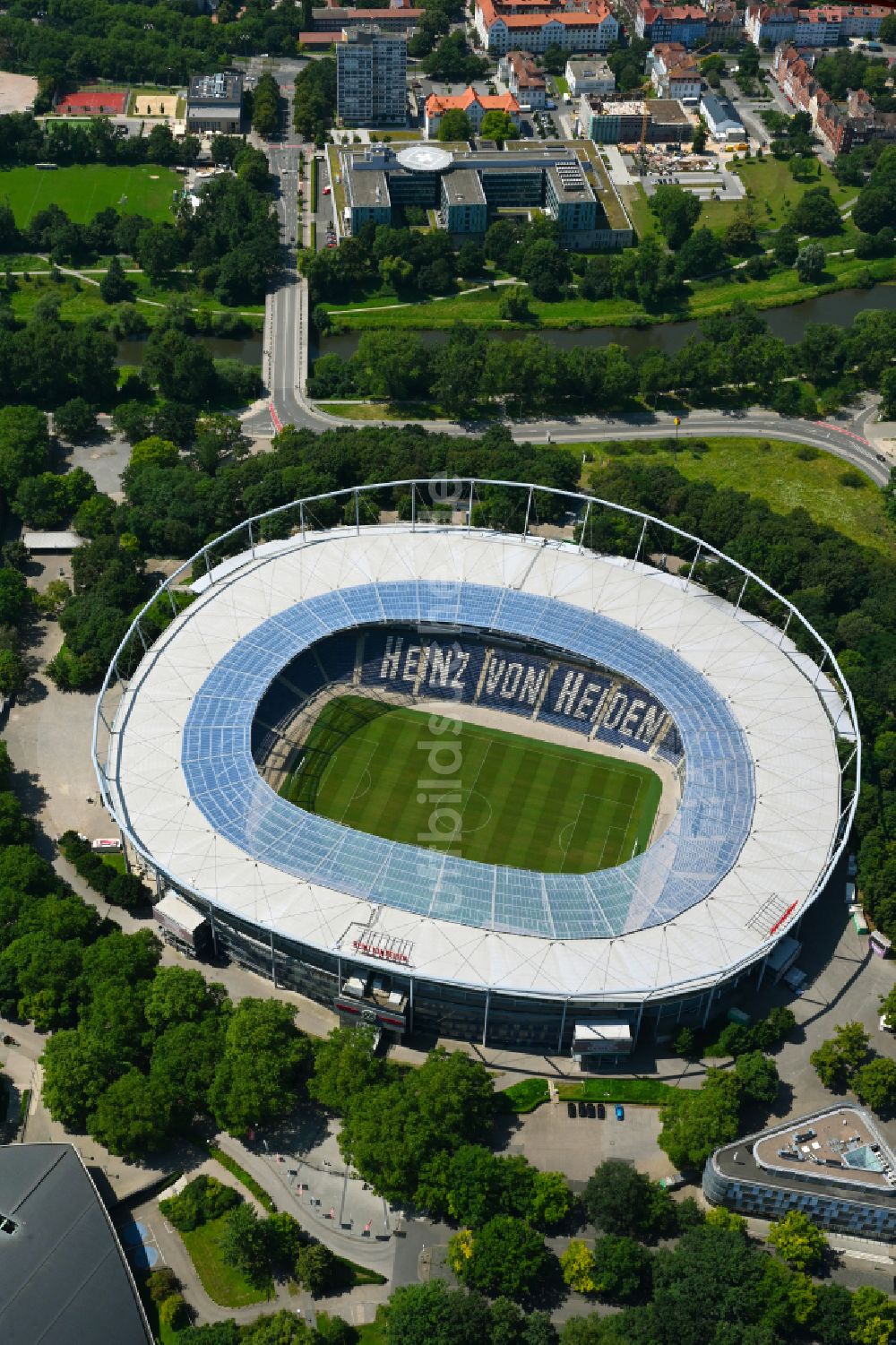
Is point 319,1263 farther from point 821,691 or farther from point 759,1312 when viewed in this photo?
point 821,691

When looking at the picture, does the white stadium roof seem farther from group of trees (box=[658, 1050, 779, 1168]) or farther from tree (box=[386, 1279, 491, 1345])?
tree (box=[386, 1279, 491, 1345])

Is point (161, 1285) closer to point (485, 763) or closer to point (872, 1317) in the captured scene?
point (872, 1317)

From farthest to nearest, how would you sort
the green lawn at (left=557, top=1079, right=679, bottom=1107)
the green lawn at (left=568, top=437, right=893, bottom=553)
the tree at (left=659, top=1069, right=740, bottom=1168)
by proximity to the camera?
1. the green lawn at (left=568, top=437, right=893, bottom=553)
2. the green lawn at (left=557, top=1079, right=679, bottom=1107)
3. the tree at (left=659, top=1069, right=740, bottom=1168)

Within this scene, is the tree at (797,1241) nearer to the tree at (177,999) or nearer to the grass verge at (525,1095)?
the grass verge at (525,1095)

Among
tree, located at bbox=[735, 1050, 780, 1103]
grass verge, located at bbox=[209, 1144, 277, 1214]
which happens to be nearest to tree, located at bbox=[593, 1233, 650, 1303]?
tree, located at bbox=[735, 1050, 780, 1103]

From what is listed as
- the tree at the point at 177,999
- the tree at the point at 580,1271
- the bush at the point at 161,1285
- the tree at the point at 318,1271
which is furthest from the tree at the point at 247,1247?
the tree at the point at 580,1271

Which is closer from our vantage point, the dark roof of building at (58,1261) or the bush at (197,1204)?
the dark roof of building at (58,1261)
